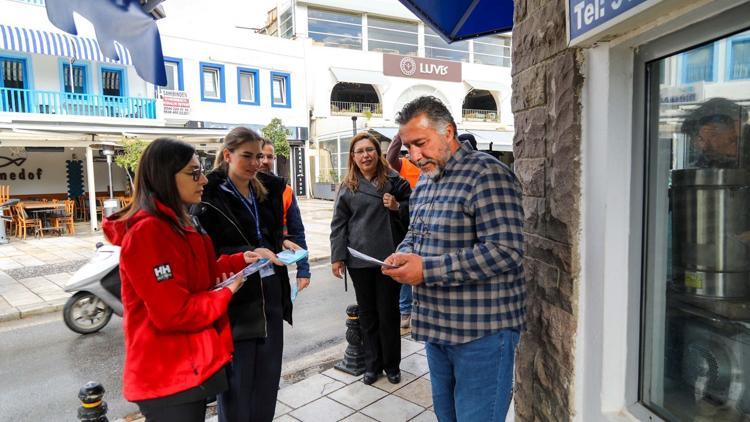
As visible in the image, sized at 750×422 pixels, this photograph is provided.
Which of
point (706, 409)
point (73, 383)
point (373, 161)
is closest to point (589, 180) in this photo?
point (706, 409)

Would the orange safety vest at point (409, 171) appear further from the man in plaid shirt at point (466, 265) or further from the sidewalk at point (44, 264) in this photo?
the sidewalk at point (44, 264)

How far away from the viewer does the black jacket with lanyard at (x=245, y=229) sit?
2.56 metres

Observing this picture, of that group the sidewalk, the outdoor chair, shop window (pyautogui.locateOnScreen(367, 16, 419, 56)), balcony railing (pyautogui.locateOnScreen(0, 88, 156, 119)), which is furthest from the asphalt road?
shop window (pyautogui.locateOnScreen(367, 16, 419, 56))

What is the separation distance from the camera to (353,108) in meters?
25.8

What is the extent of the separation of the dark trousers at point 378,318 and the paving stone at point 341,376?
16 centimetres

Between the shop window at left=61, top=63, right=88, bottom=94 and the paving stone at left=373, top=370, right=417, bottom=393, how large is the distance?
1736 centimetres

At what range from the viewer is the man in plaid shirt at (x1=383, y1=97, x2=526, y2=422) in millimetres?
1890

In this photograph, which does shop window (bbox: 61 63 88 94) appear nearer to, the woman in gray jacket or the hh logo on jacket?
the woman in gray jacket

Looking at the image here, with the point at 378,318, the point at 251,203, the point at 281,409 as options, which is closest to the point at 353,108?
the point at 378,318

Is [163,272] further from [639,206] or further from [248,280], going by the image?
[639,206]

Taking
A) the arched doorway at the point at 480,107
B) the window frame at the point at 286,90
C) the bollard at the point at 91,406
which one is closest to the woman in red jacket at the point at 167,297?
the bollard at the point at 91,406

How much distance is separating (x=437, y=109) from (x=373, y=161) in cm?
186

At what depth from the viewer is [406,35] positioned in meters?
27.8

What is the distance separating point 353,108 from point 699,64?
2491 cm
